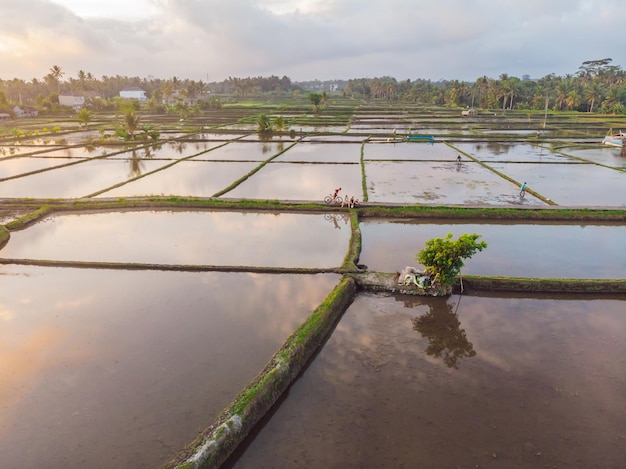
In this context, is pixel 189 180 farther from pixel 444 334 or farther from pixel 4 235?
pixel 444 334

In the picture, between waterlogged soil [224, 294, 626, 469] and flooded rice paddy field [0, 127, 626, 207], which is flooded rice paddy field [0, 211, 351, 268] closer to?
flooded rice paddy field [0, 127, 626, 207]

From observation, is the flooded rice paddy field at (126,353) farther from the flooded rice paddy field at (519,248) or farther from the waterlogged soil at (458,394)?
the flooded rice paddy field at (519,248)

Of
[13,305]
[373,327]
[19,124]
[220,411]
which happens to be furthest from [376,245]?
[19,124]

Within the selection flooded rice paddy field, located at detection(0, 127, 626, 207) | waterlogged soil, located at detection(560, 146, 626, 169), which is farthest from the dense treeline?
flooded rice paddy field, located at detection(0, 127, 626, 207)

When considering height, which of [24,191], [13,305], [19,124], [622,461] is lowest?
[622,461]

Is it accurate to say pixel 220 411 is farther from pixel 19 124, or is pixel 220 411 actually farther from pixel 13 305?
pixel 19 124
